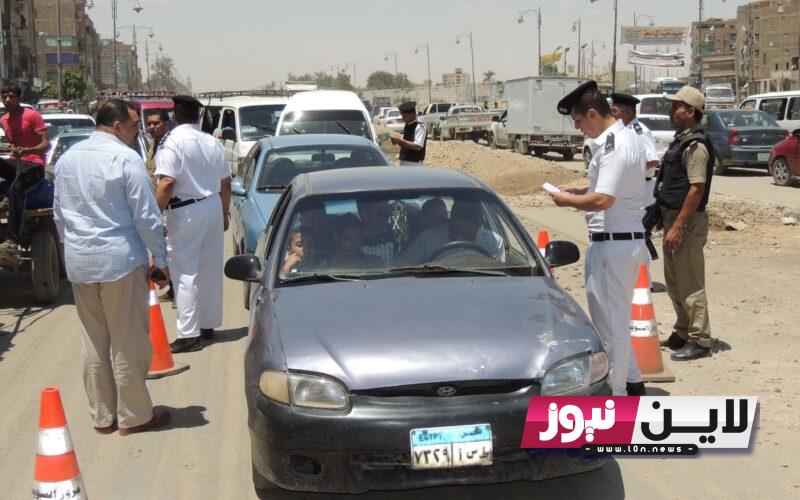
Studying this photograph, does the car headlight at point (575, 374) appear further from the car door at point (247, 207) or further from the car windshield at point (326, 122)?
the car windshield at point (326, 122)

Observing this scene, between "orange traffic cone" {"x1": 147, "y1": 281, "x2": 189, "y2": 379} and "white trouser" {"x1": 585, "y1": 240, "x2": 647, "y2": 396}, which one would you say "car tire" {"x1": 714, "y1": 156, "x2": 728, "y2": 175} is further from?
"white trouser" {"x1": 585, "y1": 240, "x2": 647, "y2": 396}

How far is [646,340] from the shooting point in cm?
658

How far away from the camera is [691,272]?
7.05 meters

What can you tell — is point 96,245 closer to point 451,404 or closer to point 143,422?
point 143,422

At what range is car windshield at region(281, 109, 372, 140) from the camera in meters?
17.1

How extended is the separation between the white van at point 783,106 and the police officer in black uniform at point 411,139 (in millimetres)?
18112

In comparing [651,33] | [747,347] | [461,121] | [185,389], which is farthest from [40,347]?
[651,33]

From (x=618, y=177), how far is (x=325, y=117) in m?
12.4

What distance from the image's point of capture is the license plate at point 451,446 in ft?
13.3

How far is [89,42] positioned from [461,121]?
117 metres

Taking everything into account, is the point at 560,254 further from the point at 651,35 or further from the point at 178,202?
the point at 651,35

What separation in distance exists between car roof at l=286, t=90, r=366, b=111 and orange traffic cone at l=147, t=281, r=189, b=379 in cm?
1073

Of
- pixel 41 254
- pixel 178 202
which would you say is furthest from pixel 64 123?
pixel 178 202

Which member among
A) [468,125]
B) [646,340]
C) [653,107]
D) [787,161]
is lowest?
[646,340]
